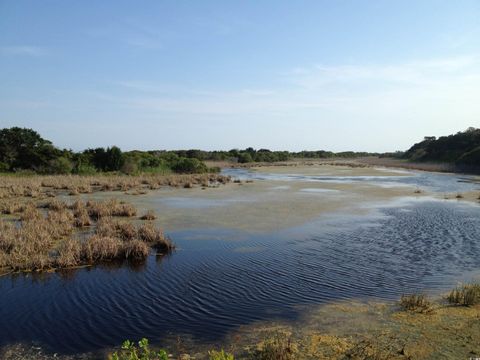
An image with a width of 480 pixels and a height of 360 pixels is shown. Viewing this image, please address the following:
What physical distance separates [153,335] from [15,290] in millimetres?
4727

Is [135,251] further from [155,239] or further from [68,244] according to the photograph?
[68,244]

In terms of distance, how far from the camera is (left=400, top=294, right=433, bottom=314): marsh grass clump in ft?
27.8

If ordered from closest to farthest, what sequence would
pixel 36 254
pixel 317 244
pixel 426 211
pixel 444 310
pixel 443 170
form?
pixel 444 310 → pixel 36 254 → pixel 317 244 → pixel 426 211 → pixel 443 170

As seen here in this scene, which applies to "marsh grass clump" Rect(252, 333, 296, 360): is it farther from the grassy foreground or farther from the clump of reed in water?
the clump of reed in water

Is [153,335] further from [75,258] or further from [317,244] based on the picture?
[317,244]

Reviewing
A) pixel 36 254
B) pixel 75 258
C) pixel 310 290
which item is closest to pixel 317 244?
pixel 310 290

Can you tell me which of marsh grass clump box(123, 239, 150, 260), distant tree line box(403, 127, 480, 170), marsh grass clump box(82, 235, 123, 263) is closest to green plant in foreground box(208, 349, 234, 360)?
marsh grass clump box(123, 239, 150, 260)

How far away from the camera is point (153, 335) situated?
754cm

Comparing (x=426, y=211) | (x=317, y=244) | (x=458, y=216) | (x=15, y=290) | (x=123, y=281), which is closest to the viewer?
(x=15, y=290)

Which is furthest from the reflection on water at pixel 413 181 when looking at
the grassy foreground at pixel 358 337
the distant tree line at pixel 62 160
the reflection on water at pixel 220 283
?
the grassy foreground at pixel 358 337

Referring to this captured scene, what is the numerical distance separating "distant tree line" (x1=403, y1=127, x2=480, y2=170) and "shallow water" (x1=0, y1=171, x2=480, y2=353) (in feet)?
210

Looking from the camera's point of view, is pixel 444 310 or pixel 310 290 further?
pixel 310 290

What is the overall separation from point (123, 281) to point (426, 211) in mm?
20085

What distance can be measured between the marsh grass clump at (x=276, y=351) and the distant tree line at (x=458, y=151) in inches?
2870
